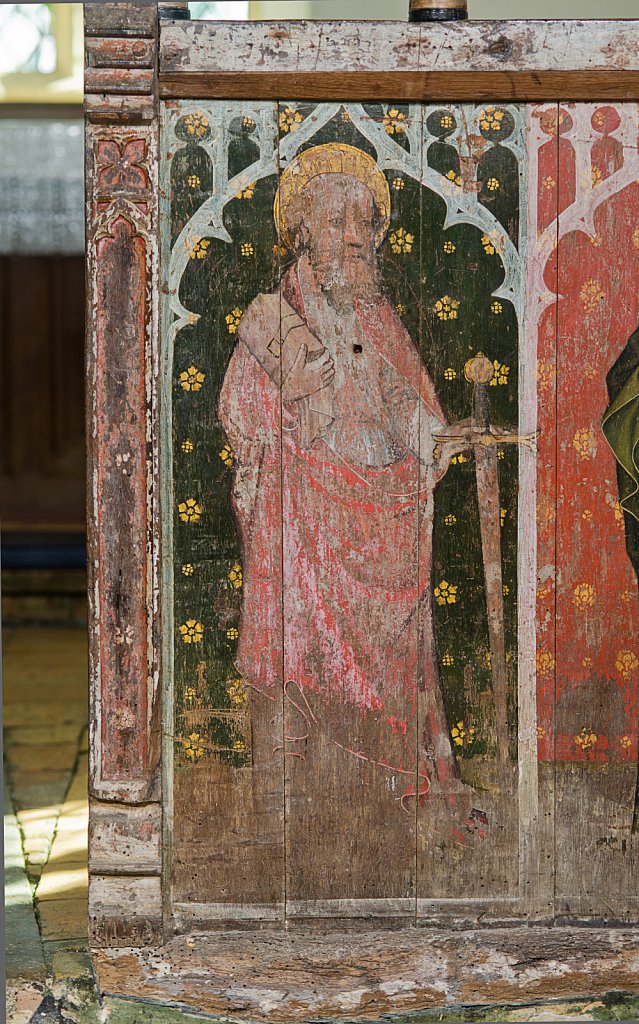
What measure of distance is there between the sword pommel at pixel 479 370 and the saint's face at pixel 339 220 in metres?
0.36

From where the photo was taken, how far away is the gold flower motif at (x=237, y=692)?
2.88 m

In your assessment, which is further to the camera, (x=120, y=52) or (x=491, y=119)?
(x=491, y=119)

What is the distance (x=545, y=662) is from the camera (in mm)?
2898

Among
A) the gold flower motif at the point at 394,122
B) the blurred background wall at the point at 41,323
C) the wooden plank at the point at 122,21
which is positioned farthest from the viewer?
the blurred background wall at the point at 41,323

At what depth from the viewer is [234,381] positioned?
2832mm

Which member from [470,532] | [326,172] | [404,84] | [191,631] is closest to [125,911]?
[191,631]

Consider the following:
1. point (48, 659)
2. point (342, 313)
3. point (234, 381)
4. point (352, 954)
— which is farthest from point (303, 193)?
point (48, 659)

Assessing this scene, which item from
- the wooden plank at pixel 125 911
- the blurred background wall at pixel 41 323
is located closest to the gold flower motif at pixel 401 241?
the wooden plank at pixel 125 911

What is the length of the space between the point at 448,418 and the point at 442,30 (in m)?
0.93

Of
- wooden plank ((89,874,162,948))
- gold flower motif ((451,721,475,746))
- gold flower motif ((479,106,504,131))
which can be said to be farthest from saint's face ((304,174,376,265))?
wooden plank ((89,874,162,948))

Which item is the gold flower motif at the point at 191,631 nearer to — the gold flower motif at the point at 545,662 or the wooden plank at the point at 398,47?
the gold flower motif at the point at 545,662

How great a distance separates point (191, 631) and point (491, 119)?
4.83 ft

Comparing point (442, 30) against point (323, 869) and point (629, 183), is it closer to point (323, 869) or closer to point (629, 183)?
point (629, 183)

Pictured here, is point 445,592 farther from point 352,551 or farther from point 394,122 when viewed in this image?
point 394,122
